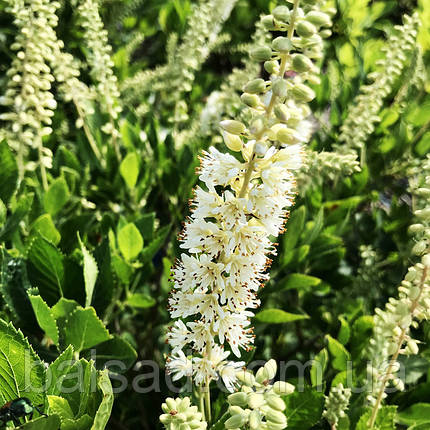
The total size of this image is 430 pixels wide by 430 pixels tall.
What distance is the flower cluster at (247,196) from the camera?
1.31m

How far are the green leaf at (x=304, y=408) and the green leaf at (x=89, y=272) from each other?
0.78m

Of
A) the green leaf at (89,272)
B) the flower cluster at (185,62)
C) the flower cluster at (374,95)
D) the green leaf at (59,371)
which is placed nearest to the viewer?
the green leaf at (59,371)

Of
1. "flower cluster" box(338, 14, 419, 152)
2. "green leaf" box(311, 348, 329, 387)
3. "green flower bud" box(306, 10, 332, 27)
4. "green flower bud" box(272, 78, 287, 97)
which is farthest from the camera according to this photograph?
"flower cluster" box(338, 14, 419, 152)

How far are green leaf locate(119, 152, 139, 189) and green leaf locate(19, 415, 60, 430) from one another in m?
1.38

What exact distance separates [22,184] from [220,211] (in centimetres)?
131

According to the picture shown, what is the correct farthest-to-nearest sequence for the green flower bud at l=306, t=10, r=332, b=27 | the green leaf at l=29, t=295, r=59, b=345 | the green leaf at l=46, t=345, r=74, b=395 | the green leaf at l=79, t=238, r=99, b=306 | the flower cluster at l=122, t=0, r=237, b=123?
the flower cluster at l=122, t=0, r=237, b=123
the green leaf at l=79, t=238, r=99, b=306
the green leaf at l=29, t=295, r=59, b=345
the green leaf at l=46, t=345, r=74, b=395
the green flower bud at l=306, t=10, r=332, b=27

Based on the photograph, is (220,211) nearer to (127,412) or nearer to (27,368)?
(27,368)

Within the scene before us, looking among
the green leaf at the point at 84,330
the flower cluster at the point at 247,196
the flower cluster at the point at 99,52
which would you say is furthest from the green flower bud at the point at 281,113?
the flower cluster at the point at 99,52

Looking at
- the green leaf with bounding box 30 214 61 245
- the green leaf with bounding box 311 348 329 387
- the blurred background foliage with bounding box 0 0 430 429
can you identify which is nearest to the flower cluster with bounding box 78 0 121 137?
the blurred background foliage with bounding box 0 0 430 429

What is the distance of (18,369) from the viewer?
58.4 inches

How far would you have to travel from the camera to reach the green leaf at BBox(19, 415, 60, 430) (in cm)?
130

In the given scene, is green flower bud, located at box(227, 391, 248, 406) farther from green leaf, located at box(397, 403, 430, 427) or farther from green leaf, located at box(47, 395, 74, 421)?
green leaf, located at box(397, 403, 430, 427)

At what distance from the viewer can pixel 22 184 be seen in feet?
7.69

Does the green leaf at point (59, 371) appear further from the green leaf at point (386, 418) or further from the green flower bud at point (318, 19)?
the green flower bud at point (318, 19)
